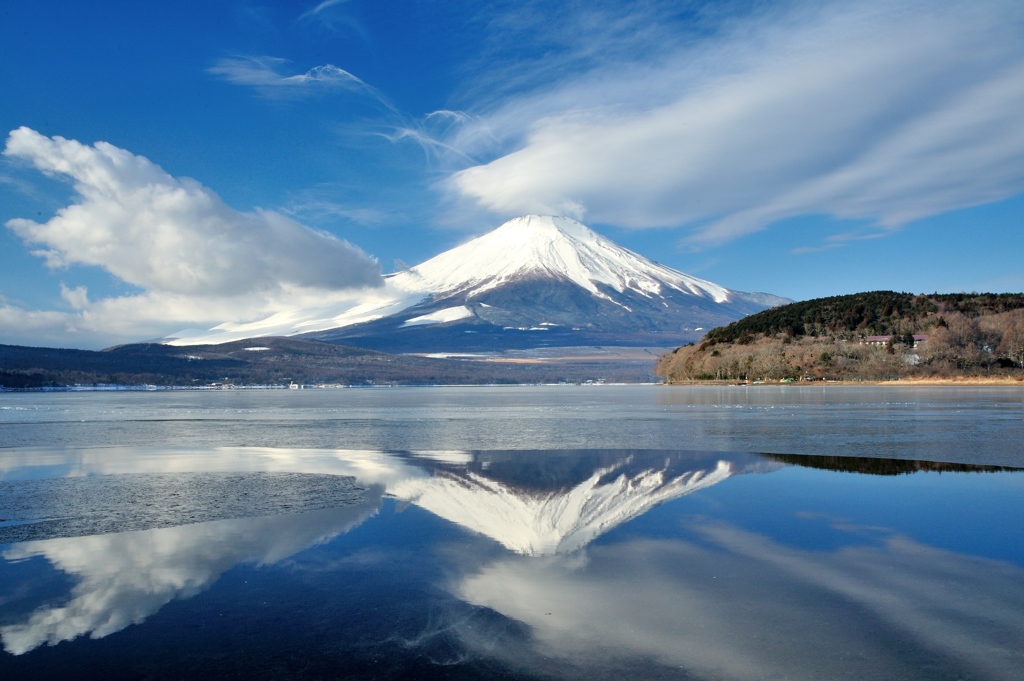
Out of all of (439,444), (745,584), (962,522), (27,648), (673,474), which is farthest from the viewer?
(439,444)

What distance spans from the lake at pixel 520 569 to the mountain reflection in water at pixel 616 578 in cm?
4

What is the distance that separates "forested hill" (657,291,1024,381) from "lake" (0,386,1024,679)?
9062cm

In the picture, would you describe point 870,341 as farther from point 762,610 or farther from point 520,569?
point 762,610

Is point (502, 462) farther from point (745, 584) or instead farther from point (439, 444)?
point (745, 584)

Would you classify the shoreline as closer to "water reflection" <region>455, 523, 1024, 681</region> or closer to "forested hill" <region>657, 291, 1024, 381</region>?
"forested hill" <region>657, 291, 1024, 381</region>

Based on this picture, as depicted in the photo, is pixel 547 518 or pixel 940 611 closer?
pixel 940 611

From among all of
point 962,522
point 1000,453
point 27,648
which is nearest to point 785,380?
point 1000,453

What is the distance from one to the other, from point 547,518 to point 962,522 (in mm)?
6304

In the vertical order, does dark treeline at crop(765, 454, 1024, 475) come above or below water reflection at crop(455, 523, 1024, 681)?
above

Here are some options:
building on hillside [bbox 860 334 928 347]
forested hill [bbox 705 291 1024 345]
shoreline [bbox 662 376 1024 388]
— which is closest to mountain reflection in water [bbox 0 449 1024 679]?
shoreline [bbox 662 376 1024 388]

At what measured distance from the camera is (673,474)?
54.9 ft

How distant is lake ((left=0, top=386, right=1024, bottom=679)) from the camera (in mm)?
6398

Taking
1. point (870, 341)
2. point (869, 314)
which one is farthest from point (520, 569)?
point (869, 314)

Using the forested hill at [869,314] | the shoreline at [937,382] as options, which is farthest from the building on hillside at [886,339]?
the shoreline at [937,382]
